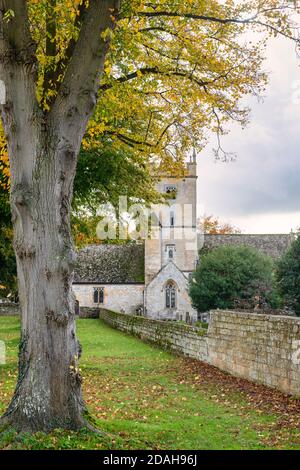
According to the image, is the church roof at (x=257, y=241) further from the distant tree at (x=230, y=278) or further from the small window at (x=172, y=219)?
the distant tree at (x=230, y=278)

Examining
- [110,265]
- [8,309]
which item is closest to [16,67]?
[8,309]

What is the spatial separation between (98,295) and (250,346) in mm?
45313

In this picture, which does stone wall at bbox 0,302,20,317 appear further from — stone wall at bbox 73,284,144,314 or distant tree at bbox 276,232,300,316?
distant tree at bbox 276,232,300,316

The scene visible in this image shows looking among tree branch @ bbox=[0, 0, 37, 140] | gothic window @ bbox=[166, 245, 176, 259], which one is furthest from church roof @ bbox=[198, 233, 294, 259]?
tree branch @ bbox=[0, 0, 37, 140]

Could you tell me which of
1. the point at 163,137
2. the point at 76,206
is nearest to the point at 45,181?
the point at 163,137

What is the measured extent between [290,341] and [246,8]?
6422 millimetres

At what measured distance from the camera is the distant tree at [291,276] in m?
37.6

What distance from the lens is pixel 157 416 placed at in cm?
962

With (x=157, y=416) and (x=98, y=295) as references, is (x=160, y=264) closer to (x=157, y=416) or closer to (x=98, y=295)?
(x=98, y=295)

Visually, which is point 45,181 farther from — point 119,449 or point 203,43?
point 203,43

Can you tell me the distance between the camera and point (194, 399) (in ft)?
38.2

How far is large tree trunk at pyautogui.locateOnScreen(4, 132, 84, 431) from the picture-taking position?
24.1ft

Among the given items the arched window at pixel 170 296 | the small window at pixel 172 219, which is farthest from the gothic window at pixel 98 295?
the small window at pixel 172 219

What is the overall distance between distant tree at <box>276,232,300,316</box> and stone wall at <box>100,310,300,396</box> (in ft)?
60.9
